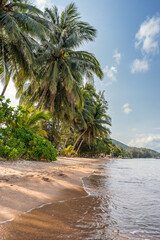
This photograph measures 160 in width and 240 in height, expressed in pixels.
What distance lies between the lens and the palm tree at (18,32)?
27.9 ft

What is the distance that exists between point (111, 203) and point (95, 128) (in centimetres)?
2231

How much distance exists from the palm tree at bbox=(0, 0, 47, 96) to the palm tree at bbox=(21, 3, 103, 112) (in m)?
2.16

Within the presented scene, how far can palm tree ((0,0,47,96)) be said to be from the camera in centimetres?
852

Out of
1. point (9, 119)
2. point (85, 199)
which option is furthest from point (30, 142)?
point (85, 199)

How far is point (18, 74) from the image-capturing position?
10.4 m

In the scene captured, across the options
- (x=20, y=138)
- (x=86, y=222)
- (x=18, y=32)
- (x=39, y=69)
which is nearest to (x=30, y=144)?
(x=20, y=138)

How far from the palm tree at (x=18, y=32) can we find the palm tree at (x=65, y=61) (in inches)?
84.9

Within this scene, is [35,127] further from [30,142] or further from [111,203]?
[111,203]

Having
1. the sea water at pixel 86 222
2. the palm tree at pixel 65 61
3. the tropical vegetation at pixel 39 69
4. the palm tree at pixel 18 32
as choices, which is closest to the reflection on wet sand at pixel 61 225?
the sea water at pixel 86 222

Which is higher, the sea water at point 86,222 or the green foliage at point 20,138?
the green foliage at point 20,138

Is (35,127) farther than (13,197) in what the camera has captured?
Yes

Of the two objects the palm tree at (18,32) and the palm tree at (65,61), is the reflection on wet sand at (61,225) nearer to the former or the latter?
the palm tree at (18,32)

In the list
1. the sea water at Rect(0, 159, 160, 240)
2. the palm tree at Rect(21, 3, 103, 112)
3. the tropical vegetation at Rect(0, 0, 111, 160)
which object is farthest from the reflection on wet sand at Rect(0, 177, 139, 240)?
the palm tree at Rect(21, 3, 103, 112)

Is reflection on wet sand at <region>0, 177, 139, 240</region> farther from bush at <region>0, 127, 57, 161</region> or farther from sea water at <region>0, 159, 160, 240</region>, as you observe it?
bush at <region>0, 127, 57, 161</region>
